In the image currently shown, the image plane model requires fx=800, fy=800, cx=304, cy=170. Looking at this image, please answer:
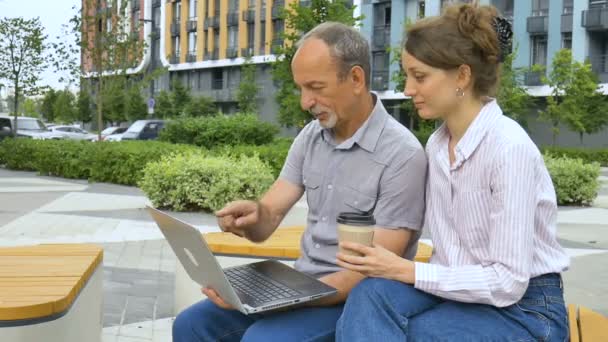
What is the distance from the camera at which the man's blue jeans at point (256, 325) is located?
2.64 meters

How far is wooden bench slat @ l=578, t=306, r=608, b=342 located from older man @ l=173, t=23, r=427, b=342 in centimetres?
63

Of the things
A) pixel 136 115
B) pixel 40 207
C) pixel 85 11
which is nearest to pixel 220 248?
pixel 40 207

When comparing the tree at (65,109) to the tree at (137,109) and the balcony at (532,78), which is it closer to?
the tree at (137,109)

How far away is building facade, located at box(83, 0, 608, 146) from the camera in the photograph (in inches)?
1559

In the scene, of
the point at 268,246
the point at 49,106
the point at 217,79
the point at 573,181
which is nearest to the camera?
the point at 268,246

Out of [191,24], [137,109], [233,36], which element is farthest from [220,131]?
[191,24]

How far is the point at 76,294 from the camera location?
3.49 metres

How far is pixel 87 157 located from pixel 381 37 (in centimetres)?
3234

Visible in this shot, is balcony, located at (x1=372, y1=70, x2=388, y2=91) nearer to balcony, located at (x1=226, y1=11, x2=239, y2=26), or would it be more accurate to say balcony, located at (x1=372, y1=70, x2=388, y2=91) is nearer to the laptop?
balcony, located at (x1=226, y1=11, x2=239, y2=26)

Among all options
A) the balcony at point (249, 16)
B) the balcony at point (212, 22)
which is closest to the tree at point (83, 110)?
the balcony at point (212, 22)

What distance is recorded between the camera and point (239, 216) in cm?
323

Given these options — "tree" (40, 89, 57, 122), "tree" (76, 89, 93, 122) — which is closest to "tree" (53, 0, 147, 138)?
"tree" (76, 89, 93, 122)

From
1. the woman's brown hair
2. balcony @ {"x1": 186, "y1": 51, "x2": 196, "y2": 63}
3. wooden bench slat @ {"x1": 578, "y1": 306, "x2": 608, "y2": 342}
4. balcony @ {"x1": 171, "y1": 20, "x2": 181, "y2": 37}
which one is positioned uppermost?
balcony @ {"x1": 171, "y1": 20, "x2": 181, "y2": 37}

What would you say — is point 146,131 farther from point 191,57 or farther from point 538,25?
point 191,57
